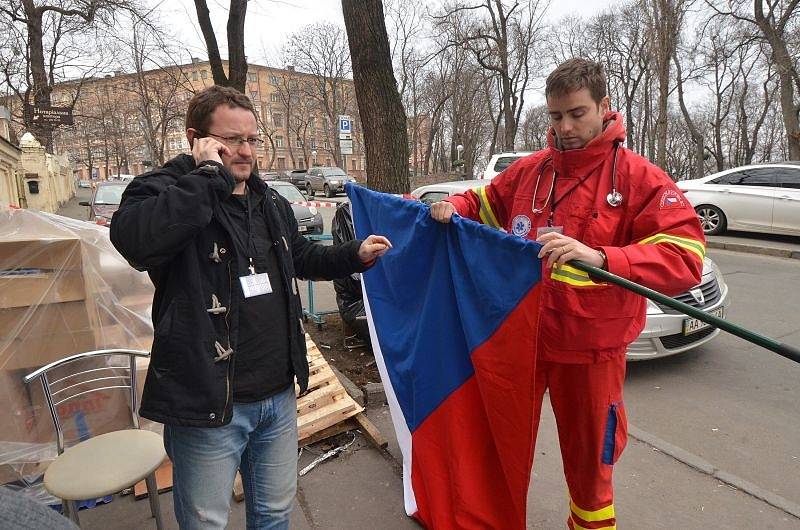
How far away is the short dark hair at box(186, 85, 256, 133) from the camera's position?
166 cm

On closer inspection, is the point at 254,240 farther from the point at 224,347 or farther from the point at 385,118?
the point at 385,118

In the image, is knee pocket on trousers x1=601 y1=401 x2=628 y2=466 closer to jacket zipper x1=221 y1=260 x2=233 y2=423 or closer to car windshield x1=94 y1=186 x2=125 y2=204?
jacket zipper x1=221 y1=260 x2=233 y2=423

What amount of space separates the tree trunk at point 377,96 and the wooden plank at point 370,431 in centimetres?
231

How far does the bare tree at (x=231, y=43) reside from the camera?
322 inches

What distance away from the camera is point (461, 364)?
2104 mm

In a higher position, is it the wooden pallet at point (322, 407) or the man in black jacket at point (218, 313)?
the man in black jacket at point (218, 313)

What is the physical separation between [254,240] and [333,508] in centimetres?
176

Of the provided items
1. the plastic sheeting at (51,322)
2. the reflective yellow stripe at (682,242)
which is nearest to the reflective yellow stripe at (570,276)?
the reflective yellow stripe at (682,242)

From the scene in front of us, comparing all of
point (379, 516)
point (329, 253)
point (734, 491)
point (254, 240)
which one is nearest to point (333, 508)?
point (379, 516)

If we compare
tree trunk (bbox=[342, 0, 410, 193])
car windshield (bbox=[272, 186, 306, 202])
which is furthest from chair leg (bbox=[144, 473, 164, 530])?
car windshield (bbox=[272, 186, 306, 202])

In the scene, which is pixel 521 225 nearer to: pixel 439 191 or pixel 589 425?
pixel 589 425

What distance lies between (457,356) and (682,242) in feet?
3.13

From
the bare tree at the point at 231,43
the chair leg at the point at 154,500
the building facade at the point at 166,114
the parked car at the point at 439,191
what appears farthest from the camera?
the building facade at the point at 166,114

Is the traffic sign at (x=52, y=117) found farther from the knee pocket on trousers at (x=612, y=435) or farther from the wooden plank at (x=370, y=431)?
the knee pocket on trousers at (x=612, y=435)
